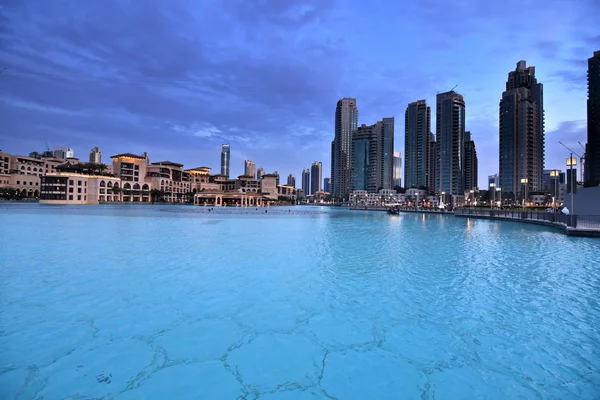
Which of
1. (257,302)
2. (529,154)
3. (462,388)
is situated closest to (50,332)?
(257,302)

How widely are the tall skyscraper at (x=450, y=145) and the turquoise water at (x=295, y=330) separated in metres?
176

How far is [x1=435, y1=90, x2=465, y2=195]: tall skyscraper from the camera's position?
176500mm

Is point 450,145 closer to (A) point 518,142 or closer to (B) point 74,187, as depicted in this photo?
(A) point 518,142

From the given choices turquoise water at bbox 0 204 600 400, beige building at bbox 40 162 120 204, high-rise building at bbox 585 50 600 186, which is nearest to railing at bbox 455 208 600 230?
turquoise water at bbox 0 204 600 400

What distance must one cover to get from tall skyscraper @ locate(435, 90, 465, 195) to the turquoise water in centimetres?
17561

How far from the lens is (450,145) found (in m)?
177

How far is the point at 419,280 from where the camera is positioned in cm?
1338

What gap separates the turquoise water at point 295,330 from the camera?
580 centimetres

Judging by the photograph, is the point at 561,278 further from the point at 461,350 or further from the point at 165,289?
the point at 165,289

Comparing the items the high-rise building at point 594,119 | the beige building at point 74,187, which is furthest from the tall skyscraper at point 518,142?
the beige building at point 74,187

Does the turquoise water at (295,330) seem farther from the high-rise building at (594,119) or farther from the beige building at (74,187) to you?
the high-rise building at (594,119)

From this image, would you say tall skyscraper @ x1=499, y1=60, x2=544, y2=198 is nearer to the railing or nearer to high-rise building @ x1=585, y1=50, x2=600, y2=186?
high-rise building @ x1=585, y1=50, x2=600, y2=186

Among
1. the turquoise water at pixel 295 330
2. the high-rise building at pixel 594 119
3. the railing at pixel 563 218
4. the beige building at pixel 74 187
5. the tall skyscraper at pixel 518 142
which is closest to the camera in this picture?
the turquoise water at pixel 295 330

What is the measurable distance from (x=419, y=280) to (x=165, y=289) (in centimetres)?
1006
